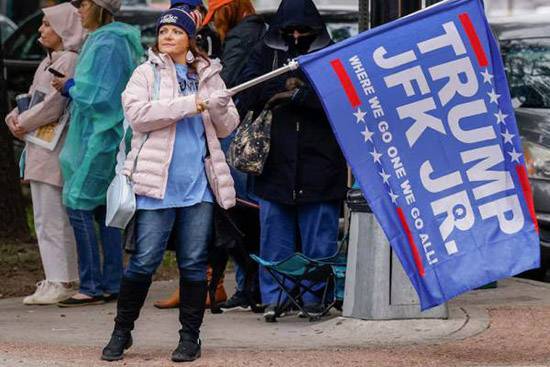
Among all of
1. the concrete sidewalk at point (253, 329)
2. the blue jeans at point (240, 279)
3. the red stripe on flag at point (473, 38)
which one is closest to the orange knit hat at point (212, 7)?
the blue jeans at point (240, 279)

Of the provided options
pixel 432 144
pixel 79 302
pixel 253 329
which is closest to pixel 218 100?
pixel 432 144

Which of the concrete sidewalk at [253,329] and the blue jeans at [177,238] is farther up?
the blue jeans at [177,238]

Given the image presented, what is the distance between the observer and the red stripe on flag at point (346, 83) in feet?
24.1

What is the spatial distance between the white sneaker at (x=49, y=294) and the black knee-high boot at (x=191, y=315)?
2585 millimetres

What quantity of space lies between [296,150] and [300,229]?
50 centimetres

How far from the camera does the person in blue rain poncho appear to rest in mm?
9398

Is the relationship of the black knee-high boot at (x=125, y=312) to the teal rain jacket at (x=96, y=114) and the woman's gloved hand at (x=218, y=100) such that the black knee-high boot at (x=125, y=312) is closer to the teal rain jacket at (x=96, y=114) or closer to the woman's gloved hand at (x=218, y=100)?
the woman's gloved hand at (x=218, y=100)

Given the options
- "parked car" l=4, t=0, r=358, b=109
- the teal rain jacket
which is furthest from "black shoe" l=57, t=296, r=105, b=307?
"parked car" l=4, t=0, r=358, b=109

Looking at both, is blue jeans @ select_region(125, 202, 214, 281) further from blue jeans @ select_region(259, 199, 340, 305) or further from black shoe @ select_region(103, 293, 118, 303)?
black shoe @ select_region(103, 293, 118, 303)

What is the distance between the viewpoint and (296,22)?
28.2 feet

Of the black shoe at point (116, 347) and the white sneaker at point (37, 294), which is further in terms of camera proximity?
the white sneaker at point (37, 294)

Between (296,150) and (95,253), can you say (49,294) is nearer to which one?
(95,253)

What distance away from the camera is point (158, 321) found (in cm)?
903

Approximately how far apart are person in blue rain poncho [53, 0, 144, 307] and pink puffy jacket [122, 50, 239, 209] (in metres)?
1.87
